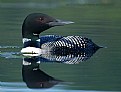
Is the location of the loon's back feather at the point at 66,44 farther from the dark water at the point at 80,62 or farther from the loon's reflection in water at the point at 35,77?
the loon's reflection in water at the point at 35,77

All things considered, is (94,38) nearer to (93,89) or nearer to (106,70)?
(106,70)

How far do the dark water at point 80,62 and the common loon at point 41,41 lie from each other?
0.32m

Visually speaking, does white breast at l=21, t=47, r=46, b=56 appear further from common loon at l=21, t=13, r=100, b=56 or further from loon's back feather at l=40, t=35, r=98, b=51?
loon's back feather at l=40, t=35, r=98, b=51

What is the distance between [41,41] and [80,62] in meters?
1.73

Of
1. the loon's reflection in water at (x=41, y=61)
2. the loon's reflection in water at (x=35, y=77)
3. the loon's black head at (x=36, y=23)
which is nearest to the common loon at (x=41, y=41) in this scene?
the loon's black head at (x=36, y=23)

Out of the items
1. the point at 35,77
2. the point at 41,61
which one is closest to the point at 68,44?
the point at 41,61

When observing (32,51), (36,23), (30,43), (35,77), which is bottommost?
(32,51)

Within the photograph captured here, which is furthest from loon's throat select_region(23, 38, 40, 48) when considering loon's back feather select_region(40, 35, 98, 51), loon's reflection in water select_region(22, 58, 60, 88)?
loon's reflection in water select_region(22, 58, 60, 88)

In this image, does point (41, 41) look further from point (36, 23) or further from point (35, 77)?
point (35, 77)

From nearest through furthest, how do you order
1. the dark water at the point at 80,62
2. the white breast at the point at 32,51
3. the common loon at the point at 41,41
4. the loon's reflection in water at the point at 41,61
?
1. the dark water at the point at 80,62
2. the loon's reflection in water at the point at 41,61
3. the white breast at the point at 32,51
4. the common loon at the point at 41,41

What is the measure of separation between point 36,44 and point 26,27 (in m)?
0.37

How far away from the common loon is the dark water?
Result: 0.32 m

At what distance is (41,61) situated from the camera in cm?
1317

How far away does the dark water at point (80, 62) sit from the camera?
35.1 feet
